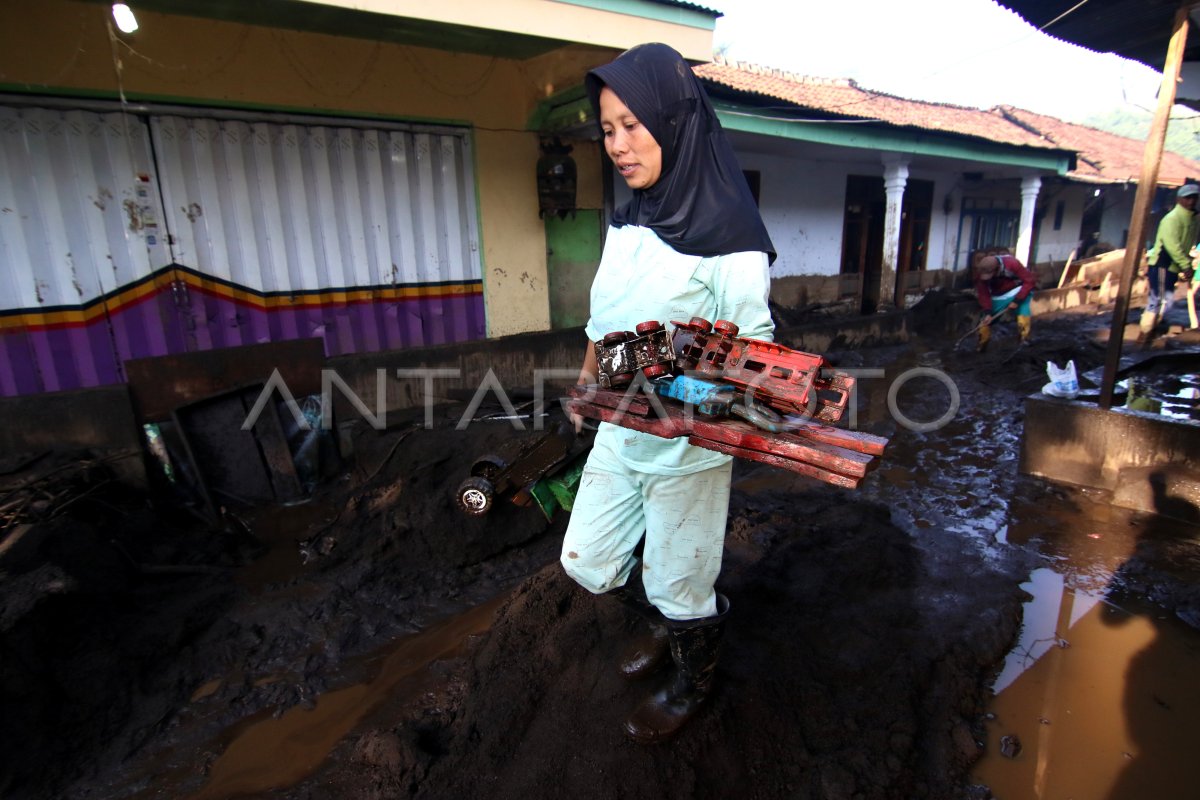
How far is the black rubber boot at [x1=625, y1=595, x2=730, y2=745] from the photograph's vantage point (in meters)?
1.95

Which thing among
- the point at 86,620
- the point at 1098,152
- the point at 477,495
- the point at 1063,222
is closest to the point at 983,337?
the point at 477,495

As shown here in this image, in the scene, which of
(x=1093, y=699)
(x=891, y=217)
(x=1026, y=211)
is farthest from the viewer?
(x=1026, y=211)

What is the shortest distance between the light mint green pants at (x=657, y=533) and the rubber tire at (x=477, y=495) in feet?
3.61

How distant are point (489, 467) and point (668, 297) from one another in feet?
5.95

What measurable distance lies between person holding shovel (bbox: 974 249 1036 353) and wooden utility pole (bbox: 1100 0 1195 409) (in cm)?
462

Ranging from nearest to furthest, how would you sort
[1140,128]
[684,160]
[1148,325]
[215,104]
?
[684,160] → [215,104] → [1148,325] → [1140,128]

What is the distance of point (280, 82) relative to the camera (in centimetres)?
462

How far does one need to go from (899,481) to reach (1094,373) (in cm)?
400

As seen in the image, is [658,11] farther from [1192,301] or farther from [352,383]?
[1192,301]

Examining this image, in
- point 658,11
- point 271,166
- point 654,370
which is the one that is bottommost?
point 654,370

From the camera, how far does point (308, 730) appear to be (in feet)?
8.00

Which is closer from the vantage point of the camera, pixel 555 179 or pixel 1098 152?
pixel 555 179

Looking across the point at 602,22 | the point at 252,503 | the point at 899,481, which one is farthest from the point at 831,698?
the point at 602,22

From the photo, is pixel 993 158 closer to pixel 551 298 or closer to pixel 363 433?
pixel 551 298
